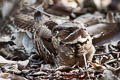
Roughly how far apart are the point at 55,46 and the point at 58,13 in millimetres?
2141

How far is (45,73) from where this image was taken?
7.39ft

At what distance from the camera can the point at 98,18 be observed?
4172 millimetres

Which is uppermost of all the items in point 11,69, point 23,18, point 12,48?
point 23,18

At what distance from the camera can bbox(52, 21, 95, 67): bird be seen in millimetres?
2240

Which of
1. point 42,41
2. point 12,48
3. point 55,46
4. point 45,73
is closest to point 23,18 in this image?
point 12,48

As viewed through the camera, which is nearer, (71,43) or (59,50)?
(71,43)

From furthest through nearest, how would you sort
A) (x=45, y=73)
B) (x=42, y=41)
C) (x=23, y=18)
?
(x=23, y=18)
(x=42, y=41)
(x=45, y=73)

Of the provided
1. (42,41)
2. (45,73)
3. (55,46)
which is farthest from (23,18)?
(45,73)

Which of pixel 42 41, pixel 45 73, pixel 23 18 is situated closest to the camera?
pixel 45 73

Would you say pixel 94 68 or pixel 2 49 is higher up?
pixel 2 49

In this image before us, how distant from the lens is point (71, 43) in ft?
7.47

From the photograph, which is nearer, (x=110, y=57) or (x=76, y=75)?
(x=76, y=75)

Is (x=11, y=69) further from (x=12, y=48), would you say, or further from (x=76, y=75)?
(x=12, y=48)

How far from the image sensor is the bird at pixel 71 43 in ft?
7.35
